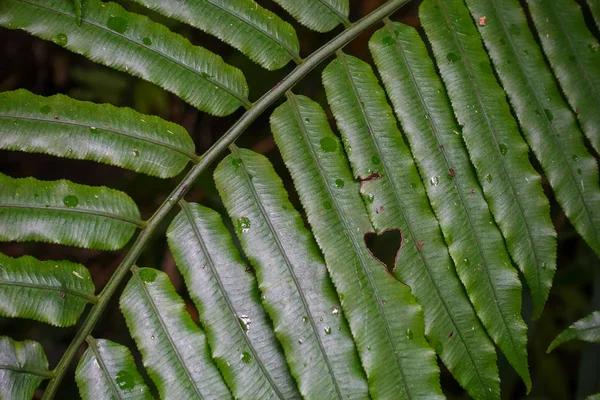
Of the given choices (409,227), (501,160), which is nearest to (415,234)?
(409,227)

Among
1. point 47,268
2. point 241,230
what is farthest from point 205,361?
point 47,268

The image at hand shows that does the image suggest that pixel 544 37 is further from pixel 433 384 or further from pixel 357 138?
pixel 433 384

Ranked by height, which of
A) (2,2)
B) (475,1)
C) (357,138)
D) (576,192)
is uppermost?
(2,2)

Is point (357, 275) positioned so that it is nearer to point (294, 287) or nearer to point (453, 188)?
point (294, 287)

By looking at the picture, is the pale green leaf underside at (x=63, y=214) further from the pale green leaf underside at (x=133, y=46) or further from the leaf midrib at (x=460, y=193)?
the leaf midrib at (x=460, y=193)

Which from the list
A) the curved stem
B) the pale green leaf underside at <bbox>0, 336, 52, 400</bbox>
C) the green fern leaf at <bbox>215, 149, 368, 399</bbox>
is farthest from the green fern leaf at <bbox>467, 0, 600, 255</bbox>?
the pale green leaf underside at <bbox>0, 336, 52, 400</bbox>

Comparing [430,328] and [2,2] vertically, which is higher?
[2,2]
